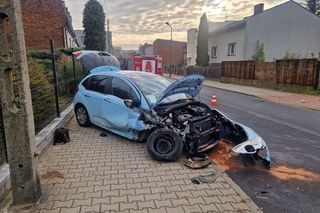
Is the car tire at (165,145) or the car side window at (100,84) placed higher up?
the car side window at (100,84)

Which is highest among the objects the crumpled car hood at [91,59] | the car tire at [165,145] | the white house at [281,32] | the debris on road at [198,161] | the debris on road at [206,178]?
the white house at [281,32]

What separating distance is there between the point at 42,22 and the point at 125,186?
16.2 meters

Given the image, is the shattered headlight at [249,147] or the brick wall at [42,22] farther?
the brick wall at [42,22]

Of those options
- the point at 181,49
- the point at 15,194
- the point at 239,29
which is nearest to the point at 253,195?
the point at 15,194

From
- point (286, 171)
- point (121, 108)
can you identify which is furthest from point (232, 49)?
point (286, 171)

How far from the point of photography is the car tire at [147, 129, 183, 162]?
4.90 meters

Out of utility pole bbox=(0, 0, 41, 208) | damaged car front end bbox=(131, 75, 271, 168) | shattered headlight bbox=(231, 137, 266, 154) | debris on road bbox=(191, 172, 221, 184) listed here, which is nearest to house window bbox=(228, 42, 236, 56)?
damaged car front end bbox=(131, 75, 271, 168)

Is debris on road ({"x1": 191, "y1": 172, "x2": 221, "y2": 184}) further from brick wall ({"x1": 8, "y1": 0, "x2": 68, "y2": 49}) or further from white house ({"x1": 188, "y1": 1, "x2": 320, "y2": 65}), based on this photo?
white house ({"x1": 188, "y1": 1, "x2": 320, "y2": 65})

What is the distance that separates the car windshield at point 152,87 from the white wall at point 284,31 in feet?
78.2

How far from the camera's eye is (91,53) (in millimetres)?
11055

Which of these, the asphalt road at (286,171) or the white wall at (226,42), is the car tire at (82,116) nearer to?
the asphalt road at (286,171)

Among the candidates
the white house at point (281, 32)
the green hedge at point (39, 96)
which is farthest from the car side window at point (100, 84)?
the white house at point (281, 32)

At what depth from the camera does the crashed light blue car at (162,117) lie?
4.95 m

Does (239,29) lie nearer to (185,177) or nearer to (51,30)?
(51,30)
